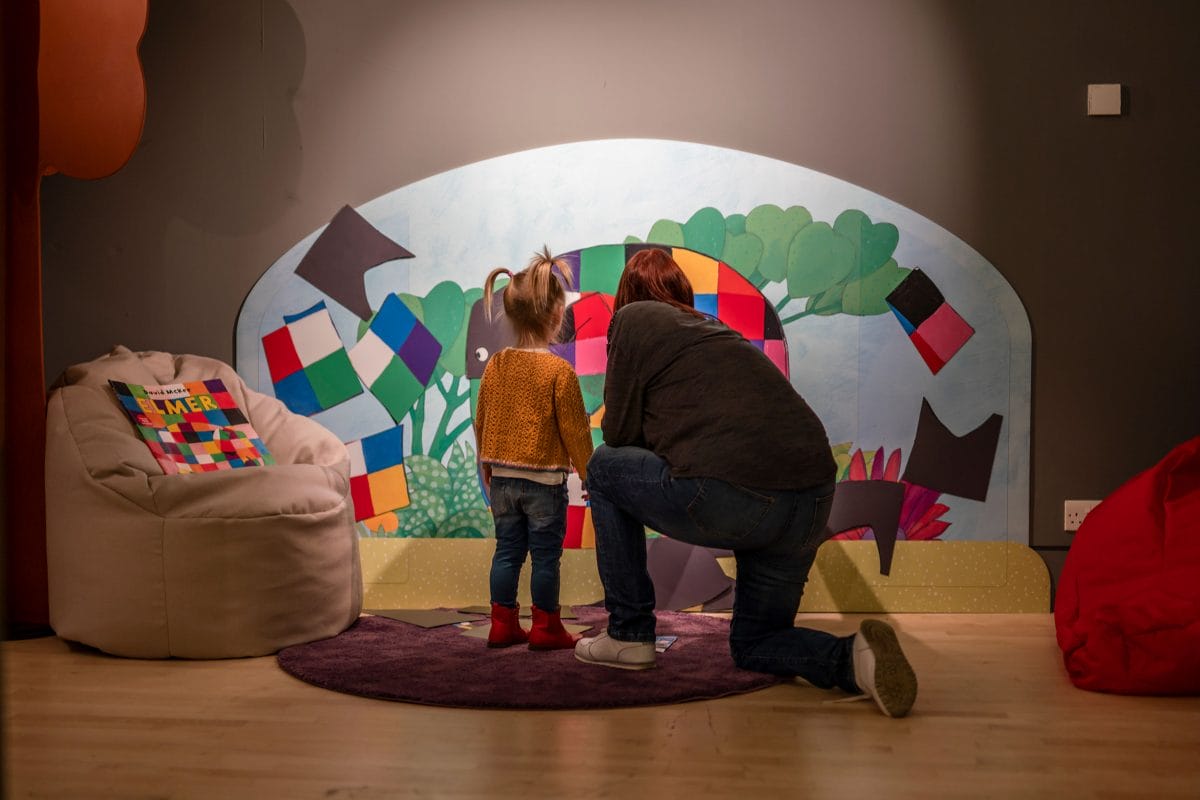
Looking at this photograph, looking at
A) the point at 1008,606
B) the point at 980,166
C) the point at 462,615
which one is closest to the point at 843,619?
the point at 1008,606

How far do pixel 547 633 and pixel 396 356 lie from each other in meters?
1.23

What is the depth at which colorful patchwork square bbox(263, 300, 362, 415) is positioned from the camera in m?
3.80

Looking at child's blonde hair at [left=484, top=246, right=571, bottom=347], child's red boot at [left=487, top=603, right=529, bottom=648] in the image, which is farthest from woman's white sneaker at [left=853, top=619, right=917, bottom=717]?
child's blonde hair at [left=484, top=246, right=571, bottom=347]

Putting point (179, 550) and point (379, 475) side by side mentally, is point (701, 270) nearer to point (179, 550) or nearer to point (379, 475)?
point (379, 475)

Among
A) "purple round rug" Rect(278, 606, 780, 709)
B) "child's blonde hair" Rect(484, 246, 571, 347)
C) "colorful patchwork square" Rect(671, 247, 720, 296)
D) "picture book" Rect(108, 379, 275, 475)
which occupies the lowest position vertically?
"purple round rug" Rect(278, 606, 780, 709)

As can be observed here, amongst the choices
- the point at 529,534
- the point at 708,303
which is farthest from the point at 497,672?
the point at 708,303

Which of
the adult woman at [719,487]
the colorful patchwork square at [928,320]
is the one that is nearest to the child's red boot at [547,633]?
the adult woman at [719,487]

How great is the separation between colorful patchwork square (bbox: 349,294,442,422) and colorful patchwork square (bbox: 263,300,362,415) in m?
0.06

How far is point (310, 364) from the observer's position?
381 cm

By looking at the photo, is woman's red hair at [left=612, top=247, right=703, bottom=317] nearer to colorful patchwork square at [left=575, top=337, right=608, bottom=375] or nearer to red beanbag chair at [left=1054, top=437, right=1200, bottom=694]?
colorful patchwork square at [left=575, top=337, right=608, bottom=375]

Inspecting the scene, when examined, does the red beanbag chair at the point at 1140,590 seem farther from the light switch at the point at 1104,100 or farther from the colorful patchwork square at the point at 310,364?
the colorful patchwork square at the point at 310,364

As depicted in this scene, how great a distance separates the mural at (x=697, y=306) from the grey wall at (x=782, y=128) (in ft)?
0.29

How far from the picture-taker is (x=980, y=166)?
369cm

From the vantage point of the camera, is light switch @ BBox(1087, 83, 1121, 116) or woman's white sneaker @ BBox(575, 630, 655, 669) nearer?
woman's white sneaker @ BBox(575, 630, 655, 669)
